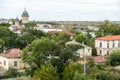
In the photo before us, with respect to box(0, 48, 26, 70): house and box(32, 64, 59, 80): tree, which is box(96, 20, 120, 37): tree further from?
box(32, 64, 59, 80): tree

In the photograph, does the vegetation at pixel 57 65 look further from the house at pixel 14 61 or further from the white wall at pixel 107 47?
the white wall at pixel 107 47

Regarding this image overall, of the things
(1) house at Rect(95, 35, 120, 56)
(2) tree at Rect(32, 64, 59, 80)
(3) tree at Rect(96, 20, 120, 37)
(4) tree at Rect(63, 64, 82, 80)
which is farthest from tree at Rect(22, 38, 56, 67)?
(3) tree at Rect(96, 20, 120, 37)

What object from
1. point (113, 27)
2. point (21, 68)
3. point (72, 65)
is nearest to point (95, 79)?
point (72, 65)

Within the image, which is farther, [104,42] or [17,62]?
[104,42]

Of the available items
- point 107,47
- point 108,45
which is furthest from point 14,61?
point 108,45

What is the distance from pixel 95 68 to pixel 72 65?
6626 mm

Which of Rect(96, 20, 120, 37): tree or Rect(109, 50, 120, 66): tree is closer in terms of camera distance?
Rect(109, 50, 120, 66): tree

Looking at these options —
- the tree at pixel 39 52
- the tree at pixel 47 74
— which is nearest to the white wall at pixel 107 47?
the tree at pixel 39 52

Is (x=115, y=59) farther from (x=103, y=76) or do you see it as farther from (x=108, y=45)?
(x=108, y=45)

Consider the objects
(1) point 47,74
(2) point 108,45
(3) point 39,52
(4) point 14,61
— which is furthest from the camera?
(2) point 108,45

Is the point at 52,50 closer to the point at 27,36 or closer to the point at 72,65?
the point at 72,65

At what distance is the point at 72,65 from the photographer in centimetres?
2770

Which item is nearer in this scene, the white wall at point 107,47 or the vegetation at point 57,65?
the vegetation at point 57,65

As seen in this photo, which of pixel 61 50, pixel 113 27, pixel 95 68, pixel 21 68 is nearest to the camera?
pixel 61 50
